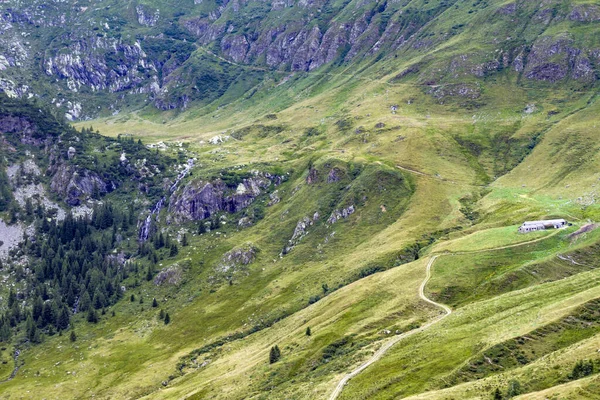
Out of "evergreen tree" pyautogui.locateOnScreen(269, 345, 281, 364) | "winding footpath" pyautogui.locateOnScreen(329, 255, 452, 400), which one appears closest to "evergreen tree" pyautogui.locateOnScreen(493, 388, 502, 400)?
"winding footpath" pyautogui.locateOnScreen(329, 255, 452, 400)

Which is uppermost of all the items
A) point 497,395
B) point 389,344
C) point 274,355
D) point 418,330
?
point 497,395

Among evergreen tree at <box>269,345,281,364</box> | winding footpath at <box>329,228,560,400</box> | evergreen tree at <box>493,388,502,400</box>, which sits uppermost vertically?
evergreen tree at <box>493,388,502,400</box>

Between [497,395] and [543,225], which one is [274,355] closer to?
[497,395]

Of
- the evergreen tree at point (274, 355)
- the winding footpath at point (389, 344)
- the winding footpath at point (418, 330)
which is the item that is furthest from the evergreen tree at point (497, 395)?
the evergreen tree at point (274, 355)

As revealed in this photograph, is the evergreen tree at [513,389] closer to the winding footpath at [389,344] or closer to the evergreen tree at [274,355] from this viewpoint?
the winding footpath at [389,344]

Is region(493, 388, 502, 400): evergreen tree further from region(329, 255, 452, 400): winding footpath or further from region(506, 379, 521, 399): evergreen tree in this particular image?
region(329, 255, 452, 400): winding footpath

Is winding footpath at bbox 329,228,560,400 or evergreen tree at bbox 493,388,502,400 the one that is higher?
evergreen tree at bbox 493,388,502,400

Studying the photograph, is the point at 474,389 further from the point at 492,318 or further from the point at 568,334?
the point at 492,318

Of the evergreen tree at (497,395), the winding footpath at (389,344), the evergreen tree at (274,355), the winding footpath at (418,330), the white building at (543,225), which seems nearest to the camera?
the evergreen tree at (497,395)

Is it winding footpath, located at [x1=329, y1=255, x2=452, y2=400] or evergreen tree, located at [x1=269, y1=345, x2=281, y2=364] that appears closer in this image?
winding footpath, located at [x1=329, y1=255, x2=452, y2=400]

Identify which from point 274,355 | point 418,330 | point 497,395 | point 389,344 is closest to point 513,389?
point 497,395

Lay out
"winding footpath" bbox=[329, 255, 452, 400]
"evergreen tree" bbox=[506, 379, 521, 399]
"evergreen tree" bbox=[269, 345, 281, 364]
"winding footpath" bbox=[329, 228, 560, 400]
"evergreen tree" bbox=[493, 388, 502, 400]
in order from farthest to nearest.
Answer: "evergreen tree" bbox=[269, 345, 281, 364], "winding footpath" bbox=[329, 228, 560, 400], "winding footpath" bbox=[329, 255, 452, 400], "evergreen tree" bbox=[493, 388, 502, 400], "evergreen tree" bbox=[506, 379, 521, 399]

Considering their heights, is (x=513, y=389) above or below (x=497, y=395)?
above
